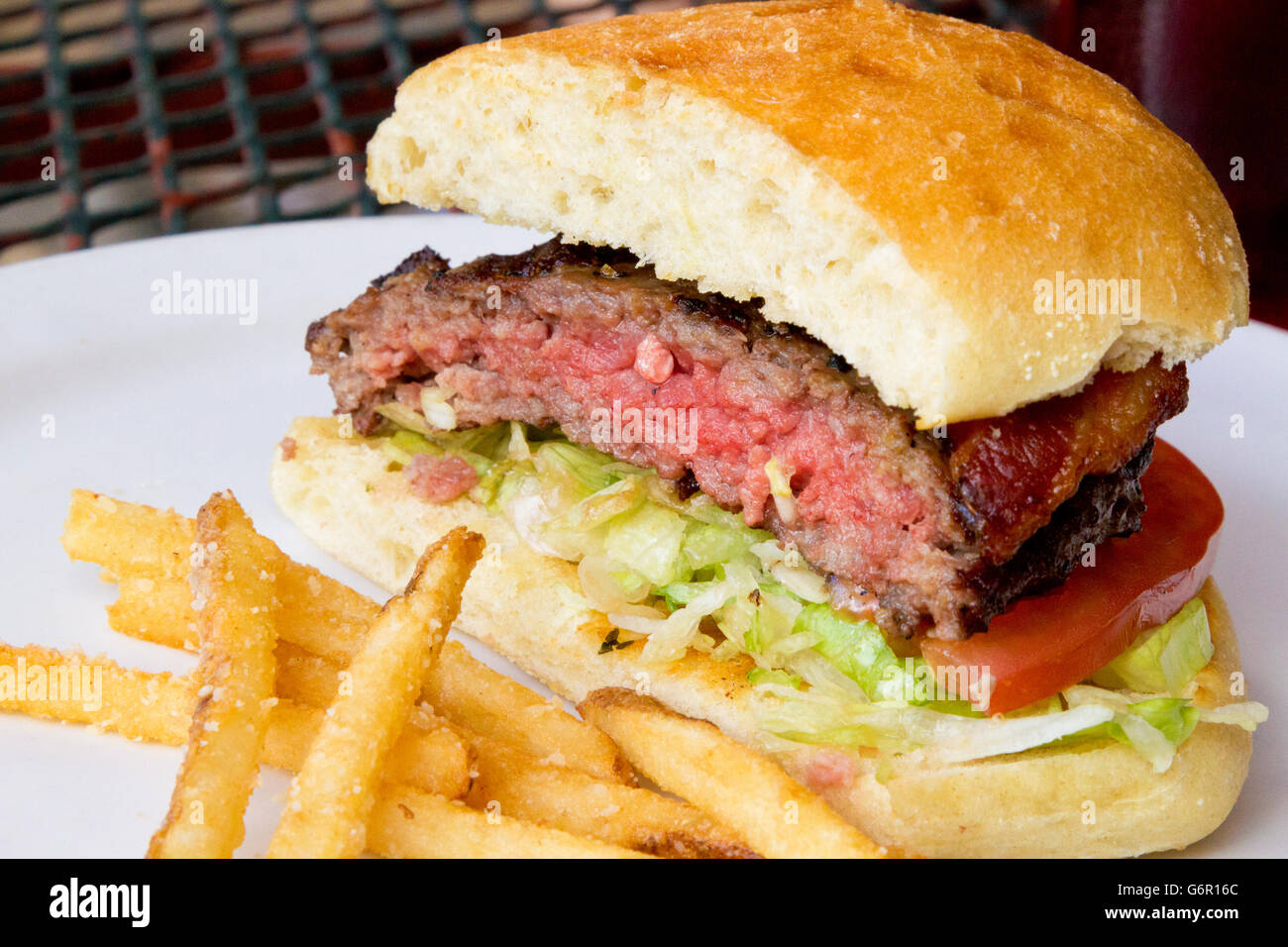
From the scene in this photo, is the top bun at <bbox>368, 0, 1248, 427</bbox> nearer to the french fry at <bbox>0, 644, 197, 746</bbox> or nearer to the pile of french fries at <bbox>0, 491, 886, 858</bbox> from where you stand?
the pile of french fries at <bbox>0, 491, 886, 858</bbox>

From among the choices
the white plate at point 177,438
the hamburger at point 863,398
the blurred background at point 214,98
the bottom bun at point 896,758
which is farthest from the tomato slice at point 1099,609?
the blurred background at point 214,98

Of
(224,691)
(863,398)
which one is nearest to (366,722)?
Answer: (224,691)

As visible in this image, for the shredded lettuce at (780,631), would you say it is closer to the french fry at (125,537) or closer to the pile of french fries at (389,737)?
the pile of french fries at (389,737)

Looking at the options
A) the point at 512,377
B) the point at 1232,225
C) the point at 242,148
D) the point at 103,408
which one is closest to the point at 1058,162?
the point at 1232,225

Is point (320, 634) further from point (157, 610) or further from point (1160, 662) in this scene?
point (1160, 662)

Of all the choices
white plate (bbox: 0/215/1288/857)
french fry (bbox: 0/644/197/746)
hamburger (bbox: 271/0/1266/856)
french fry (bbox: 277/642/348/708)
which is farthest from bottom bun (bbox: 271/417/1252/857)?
french fry (bbox: 0/644/197/746)
